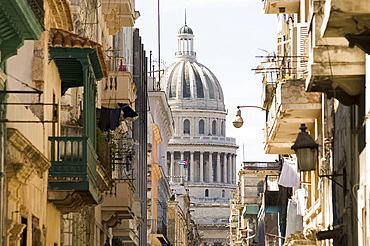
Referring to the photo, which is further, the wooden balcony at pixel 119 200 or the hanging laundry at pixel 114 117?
the wooden balcony at pixel 119 200

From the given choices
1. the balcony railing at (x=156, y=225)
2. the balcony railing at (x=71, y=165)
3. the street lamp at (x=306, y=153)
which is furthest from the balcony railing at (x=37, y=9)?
the balcony railing at (x=156, y=225)

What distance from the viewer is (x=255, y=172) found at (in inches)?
4013

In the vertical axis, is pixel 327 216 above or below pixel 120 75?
below

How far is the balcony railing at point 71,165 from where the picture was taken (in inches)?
899

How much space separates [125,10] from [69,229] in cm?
1074

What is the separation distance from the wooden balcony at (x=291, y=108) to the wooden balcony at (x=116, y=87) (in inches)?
266

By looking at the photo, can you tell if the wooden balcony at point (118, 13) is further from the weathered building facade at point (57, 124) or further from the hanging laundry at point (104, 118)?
the hanging laundry at point (104, 118)

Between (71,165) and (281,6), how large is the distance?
10.6 m

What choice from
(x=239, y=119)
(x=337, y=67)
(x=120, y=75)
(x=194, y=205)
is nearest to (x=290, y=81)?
(x=337, y=67)

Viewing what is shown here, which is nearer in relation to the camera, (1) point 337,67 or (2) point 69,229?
(1) point 337,67

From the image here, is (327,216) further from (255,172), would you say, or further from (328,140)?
(255,172)

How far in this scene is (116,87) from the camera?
38.1m

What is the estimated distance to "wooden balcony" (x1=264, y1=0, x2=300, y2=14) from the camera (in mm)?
31583

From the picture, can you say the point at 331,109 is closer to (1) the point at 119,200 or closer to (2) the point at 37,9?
(2) the point at 37,9
